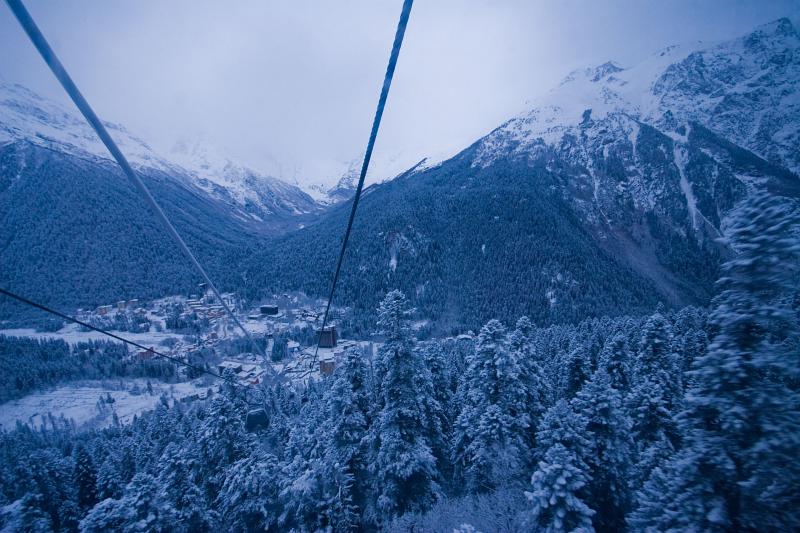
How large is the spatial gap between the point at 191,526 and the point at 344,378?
10.4 metres

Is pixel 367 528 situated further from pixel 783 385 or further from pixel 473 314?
pixel 473 314

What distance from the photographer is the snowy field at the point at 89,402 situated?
8381 cm

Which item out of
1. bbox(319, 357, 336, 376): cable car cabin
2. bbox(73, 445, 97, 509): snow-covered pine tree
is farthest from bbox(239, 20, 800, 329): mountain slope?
Result: bbox(73, 445, 97, 509): snow-covered pine tree

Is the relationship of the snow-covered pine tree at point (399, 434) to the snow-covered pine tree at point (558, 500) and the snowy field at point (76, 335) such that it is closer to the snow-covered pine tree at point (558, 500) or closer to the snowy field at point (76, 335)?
the snow-covered pine tree at point (558, 500)

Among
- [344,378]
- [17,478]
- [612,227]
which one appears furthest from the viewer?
[612,227]

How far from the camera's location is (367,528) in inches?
581

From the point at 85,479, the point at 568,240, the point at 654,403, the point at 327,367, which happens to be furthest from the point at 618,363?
the point at 568,240

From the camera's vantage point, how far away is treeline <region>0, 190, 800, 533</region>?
19.0ft

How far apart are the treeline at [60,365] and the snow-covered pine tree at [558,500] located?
12583 centimetres

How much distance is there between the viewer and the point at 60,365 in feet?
363

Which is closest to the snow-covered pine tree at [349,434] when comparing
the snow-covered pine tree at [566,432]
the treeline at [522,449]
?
the treeline at [522,449]

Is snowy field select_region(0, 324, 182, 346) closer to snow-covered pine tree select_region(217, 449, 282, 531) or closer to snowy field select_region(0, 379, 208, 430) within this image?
snowy field select_region(0, 379, 208, 430)

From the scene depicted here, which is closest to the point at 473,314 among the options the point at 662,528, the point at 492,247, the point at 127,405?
the point at 492,247

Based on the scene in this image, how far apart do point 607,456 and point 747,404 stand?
10.6m
